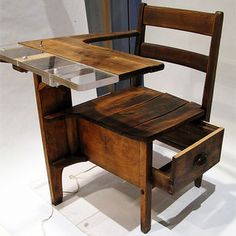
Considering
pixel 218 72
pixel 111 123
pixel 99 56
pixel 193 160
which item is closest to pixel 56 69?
pixel 99 56

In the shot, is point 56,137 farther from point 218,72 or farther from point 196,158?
point 218,72

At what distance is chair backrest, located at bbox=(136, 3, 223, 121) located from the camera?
3.65 ft

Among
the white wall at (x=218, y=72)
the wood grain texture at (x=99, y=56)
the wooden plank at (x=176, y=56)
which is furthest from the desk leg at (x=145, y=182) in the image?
the white wall at (x=218, y=72)

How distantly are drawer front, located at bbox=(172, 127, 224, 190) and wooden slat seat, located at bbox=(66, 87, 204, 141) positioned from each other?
0.30 ft

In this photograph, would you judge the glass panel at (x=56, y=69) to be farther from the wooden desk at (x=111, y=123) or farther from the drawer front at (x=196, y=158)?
the drawer front at (x=196, y=158)

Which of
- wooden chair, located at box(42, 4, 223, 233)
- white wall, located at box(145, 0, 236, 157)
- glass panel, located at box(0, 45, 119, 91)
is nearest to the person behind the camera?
glass panel, located at box(0, 45, 119, 91)

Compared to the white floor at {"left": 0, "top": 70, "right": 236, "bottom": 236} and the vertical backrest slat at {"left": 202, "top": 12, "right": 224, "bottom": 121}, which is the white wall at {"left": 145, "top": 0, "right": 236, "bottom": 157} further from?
the vertical backrest slat at {"left": 202, "top": 12, "right": 224, "bottom": 121}

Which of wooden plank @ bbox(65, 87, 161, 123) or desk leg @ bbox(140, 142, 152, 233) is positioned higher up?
wooden plank @ bbox(65, 87, 161, 123)

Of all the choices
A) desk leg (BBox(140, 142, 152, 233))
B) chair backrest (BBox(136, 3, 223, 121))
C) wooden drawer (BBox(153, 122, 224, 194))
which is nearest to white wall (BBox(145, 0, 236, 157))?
chair backrest (BBox(136, 3, 223, 121))

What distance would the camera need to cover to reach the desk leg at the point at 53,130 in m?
1.13

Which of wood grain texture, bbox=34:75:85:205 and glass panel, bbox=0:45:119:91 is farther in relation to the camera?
wood grain texture, bbox=34:75:85:205

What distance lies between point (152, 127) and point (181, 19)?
0.42 m

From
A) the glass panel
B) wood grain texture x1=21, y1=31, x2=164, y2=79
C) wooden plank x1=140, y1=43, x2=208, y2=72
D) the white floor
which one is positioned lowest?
the white floor

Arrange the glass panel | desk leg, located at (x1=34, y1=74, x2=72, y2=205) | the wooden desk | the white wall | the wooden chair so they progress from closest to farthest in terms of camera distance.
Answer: the glass panel, the wooden desk, the wooden chair, desk leg, located at (x1=34, y1=74, x2=72, y2=205), the white wall
